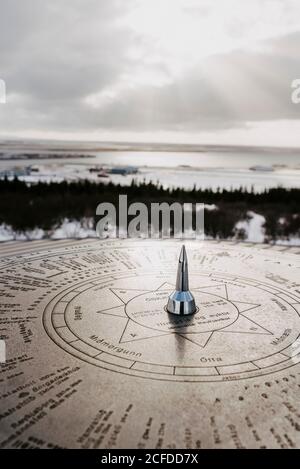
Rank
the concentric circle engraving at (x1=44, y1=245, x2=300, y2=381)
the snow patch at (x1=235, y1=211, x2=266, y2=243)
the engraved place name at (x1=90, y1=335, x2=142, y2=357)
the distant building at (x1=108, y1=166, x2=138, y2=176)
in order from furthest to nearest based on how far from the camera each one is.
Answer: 1. the distant building at (x1=108, y1=166, x2=138, y2=176)
2. the snow patch at (x1=235, y1=211, x2=266, y2=243)
3. the engraved place name at (x1=90, y1=335, x2=142, y2=357)
4. the concentric circle engraving at (x1=44, y1=245, x2=300, y2=381)

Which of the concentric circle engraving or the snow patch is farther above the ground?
the snow patch

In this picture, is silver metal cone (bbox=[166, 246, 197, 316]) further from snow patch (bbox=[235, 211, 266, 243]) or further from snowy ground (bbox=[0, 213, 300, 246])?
snow patch (bbox=[235, 211, 266, 243])

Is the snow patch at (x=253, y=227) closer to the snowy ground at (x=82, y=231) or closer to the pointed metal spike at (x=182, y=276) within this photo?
the snowy ground at (x=82, y=231)

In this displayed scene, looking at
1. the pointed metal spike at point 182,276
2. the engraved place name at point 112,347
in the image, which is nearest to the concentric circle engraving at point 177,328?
the engraved place name at point 112,347

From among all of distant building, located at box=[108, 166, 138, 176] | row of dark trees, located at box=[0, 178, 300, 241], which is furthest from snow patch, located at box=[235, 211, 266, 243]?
distant building, located at box=[108, 166, 138, 176]

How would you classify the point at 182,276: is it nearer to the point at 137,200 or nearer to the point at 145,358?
the point at 145,358

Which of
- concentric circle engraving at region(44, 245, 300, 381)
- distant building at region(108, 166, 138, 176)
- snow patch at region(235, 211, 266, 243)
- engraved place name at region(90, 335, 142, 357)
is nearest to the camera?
concentric circle engraving at region(44, 245, 300, 381)

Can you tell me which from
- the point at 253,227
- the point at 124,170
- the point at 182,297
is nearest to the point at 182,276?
the point at 182,297
